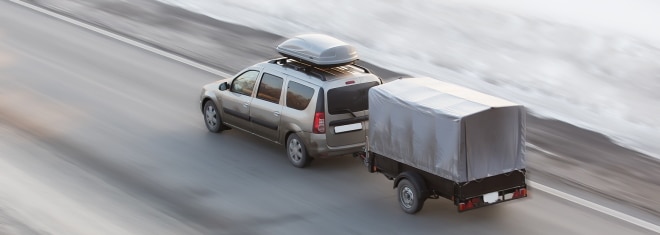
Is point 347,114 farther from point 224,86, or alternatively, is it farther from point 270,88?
point 224,86

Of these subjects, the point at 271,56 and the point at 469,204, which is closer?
the point at 469,204

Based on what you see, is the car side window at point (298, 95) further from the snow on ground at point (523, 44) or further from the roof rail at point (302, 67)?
the snow on ground at point (523, 44)

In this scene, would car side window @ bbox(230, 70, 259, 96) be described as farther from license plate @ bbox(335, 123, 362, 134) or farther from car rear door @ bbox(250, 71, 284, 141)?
license plate @ bbox(335, 123, 362, 134)

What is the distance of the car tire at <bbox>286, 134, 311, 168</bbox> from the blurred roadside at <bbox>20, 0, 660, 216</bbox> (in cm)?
353

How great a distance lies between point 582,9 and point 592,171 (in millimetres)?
11086

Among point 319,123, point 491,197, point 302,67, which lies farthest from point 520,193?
point 302,67

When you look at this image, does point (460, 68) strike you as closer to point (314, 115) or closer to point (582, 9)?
point (582, 9)

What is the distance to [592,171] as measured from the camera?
52.9ft

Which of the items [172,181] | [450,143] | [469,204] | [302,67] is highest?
[302,67]

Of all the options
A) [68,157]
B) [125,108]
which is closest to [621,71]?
[125,108]

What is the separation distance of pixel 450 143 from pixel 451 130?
18 centimetres

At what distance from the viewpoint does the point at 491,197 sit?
45.1 feet

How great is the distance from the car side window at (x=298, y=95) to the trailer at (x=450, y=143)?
4.72ft

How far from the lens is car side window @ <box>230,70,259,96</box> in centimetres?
1656
